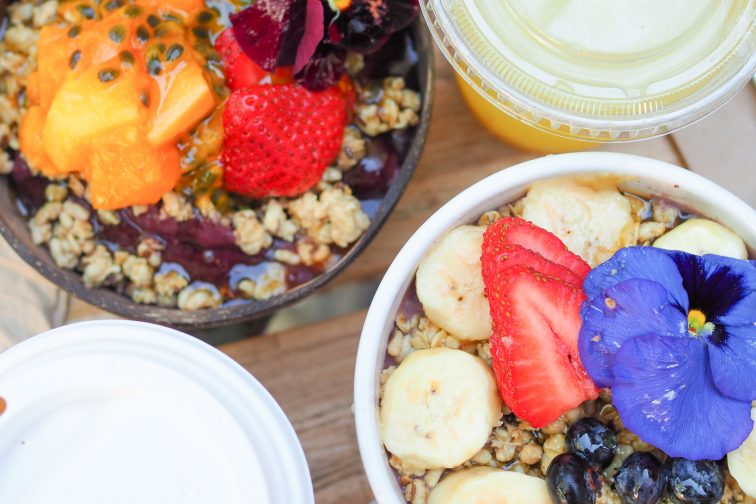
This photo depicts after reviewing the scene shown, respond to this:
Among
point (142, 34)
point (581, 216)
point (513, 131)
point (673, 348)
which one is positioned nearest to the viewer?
point (673, 348)

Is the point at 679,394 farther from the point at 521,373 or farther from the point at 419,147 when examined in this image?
the point at 419,147

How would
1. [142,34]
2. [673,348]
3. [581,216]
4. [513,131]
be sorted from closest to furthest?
[673,348] < [581,216] < [142,34] < [513,131]

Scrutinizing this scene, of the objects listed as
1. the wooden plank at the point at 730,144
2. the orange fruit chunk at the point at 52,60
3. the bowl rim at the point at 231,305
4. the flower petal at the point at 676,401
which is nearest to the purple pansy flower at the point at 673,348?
the flower petal at the point at 676,401

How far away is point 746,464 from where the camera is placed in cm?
72

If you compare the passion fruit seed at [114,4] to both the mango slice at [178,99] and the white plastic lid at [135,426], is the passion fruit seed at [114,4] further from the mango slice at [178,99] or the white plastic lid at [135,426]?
the white plastic lid at [135,426]

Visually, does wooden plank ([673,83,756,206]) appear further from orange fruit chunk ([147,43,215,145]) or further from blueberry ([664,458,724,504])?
orange fruit chunk ([147,43,215,145])

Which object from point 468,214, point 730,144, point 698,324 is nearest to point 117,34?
point 468,214

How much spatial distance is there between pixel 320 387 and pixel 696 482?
1.52 ft

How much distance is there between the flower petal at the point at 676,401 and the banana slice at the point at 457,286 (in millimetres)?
144

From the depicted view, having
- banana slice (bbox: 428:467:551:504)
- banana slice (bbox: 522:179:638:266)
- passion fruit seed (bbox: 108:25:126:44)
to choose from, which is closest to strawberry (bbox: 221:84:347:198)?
passion fruit seed (bbox: 108:25:126:44)

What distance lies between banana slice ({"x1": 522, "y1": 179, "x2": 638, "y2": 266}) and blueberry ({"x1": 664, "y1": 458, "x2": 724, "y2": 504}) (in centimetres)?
19

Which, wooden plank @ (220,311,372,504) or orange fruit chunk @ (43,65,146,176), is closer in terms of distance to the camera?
orange fruit chunk @ (43,65,146,176)

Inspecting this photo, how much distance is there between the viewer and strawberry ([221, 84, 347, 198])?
88 centimetres

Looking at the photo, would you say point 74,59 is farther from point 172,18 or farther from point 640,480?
point 640,480
